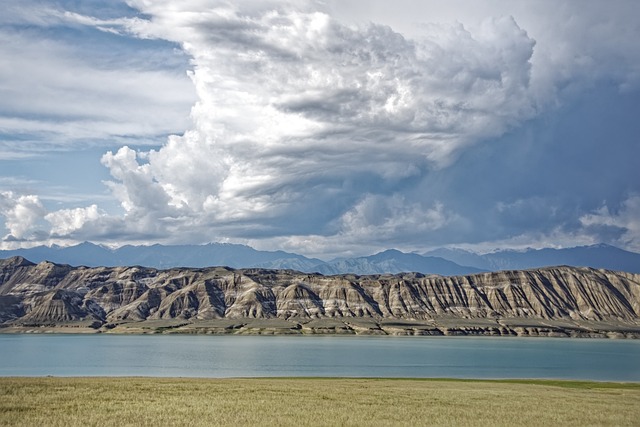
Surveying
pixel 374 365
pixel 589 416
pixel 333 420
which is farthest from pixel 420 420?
pixel 374 365

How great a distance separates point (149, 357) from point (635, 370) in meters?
107

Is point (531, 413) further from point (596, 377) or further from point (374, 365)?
point (374, 365)

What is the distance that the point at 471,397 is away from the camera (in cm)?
5538

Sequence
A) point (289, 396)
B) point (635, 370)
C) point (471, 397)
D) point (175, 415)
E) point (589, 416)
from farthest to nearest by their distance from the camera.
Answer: point (635, 370)
point (471, 397)
point (289, 396)
point (589, 416)
point (175, 415)

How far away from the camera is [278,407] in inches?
1720

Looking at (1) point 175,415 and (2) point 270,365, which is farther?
(2) point 270,365

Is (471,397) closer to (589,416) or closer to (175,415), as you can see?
(589,416)

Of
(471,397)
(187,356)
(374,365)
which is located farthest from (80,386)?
(187,356)

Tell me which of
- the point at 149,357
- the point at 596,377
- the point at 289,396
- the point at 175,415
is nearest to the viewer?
the point at 175,415

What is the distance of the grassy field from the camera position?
3744 cm

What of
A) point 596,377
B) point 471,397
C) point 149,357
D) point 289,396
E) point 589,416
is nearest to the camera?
point 589,416

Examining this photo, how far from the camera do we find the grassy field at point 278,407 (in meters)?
37.4

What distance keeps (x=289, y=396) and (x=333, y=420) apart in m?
13.3

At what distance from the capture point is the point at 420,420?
40.0 meters
